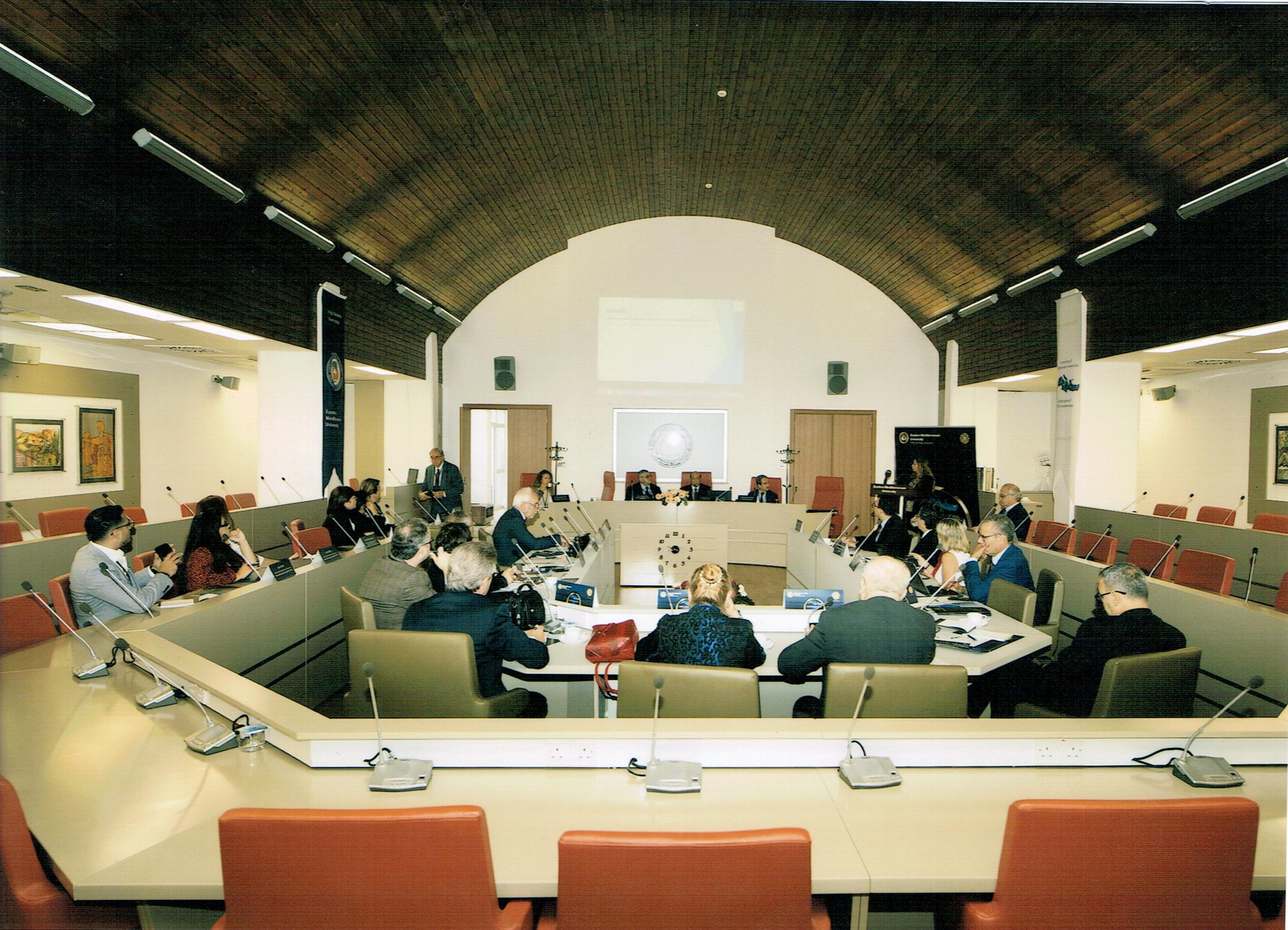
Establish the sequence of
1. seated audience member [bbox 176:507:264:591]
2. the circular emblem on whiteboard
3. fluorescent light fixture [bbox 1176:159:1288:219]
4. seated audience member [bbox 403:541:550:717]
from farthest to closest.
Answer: the circular emblem on whiteboard, fluorescent light fixture [bbox 1176:159:1288:219], seated audience member [bbox 176:507:264:591], seated audience member [bbox 403:541:550:717]

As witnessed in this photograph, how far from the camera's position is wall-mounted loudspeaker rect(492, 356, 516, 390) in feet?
39.5

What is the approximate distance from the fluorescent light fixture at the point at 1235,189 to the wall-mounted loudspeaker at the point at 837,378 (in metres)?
6.25

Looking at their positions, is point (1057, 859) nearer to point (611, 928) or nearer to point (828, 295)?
point (611, 928)

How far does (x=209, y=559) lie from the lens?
3.96 metres

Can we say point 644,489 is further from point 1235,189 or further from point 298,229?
point 1235,189

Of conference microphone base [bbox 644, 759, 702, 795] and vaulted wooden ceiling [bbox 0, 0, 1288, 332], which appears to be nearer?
conference microphone base [bbox 644, 759, 702, 795]

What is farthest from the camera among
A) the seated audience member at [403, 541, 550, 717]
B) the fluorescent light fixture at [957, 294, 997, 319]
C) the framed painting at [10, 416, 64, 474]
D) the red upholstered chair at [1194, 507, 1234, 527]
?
the fluorescent light fixture at [957, 294, 997, 319]

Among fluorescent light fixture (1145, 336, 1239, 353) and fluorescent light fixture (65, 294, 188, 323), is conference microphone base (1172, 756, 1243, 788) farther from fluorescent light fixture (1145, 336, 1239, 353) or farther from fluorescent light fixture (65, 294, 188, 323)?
fluorescent light fixture (65, 294, 188, 323)

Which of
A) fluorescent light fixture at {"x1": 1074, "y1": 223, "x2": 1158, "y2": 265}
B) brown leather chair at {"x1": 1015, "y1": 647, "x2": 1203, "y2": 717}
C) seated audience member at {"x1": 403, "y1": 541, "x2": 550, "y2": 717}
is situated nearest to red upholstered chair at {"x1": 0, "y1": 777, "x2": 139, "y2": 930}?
seated audience member at {"x1": 403, "y1": 541, "x2": 550, "y2": 717}

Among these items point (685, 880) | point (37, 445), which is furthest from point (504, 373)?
point (685, 880)

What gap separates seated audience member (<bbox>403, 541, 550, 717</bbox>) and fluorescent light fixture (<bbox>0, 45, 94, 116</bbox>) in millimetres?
3637

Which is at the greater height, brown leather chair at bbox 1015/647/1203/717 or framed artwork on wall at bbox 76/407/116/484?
framed artwork on wall at bbox 76/407/116/484

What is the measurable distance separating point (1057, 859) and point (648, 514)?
7.42m

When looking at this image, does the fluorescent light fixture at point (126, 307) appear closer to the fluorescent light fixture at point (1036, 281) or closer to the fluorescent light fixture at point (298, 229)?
the fluorescent light fixture at point (298, 229)
